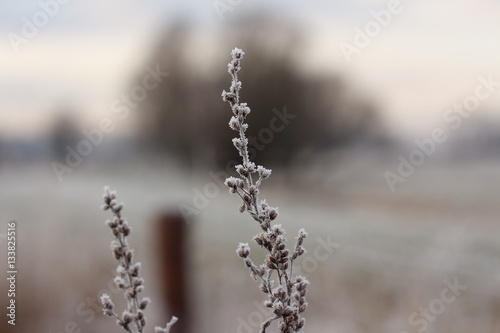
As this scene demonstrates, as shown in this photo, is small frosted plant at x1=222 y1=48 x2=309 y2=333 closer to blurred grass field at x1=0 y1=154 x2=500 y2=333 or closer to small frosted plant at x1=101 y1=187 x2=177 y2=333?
small frosted plant at x1=101 y1=187 x2=177 y2=333

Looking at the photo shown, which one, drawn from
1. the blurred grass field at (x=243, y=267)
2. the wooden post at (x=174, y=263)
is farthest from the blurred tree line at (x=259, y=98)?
the wooden post at (x=174, y=263)

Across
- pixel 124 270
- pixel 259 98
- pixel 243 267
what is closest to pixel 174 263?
pixel 124 270

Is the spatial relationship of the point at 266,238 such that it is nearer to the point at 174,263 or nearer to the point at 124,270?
the point at 124,270

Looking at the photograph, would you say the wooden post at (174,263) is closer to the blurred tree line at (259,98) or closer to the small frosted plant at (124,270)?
the small frosted plant at (124,270)

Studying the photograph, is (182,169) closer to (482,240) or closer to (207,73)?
(207,73)

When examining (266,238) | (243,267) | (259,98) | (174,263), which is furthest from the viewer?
(259,98)

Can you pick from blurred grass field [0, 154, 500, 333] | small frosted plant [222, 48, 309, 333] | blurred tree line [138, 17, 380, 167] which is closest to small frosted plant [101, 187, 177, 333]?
small frosted plant [222, 48, 309, 333]

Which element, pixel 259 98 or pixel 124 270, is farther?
pixel 259 98
